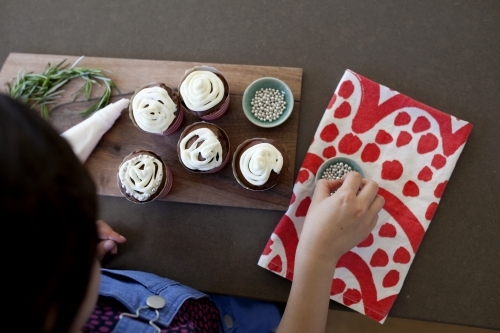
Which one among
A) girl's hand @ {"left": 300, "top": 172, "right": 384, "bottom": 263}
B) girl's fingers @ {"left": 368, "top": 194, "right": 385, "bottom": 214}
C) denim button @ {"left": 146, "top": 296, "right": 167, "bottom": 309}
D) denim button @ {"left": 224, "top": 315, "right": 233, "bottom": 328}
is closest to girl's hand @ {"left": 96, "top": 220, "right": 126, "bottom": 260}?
denim button @ {"left": 146, "top": 296, "right": 167, "bottom": 309}

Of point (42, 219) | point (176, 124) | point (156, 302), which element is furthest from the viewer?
point (176, 124)

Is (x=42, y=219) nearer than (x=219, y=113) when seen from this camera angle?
Yes

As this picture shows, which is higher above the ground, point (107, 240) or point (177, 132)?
point (177, 132)

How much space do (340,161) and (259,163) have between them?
165 mm

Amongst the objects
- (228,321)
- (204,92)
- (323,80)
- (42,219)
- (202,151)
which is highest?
(323,80)

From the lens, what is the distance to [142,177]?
2.23 feet

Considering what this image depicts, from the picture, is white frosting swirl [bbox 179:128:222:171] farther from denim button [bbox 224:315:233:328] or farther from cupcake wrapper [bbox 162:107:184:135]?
denim button [bbox 224:315:233:328]

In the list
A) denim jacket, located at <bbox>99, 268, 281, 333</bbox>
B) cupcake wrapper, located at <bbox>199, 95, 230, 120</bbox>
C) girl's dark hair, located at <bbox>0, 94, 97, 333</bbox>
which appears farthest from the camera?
cupcake wrapper, located at <bbox>199, 95, 230, 120</bbox>

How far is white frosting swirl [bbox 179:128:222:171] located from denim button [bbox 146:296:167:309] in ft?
0.75

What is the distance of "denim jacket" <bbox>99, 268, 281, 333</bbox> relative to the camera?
0.62 m

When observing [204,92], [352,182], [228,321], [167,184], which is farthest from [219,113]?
[228,321]

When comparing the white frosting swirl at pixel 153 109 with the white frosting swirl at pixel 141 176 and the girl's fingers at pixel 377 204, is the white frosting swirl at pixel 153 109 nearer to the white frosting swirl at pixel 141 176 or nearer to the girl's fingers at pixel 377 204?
the white frosting swirl at pixel 141 176

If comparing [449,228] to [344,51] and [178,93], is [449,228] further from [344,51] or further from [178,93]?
[178,93]

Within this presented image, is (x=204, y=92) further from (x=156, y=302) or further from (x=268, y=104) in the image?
(x=156, y=302)
